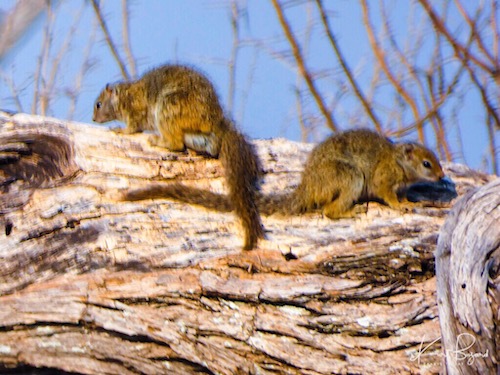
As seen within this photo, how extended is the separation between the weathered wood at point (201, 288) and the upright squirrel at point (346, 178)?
96 mm

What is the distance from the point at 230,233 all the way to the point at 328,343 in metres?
1.03

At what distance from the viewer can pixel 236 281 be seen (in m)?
4.30

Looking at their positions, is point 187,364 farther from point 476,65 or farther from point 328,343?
point 476,65

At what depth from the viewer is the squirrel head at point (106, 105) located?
22.9ft

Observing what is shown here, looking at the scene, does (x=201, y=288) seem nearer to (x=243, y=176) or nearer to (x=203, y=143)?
(x=243, y=176)

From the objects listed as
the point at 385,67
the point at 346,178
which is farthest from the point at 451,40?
the point at 346,178

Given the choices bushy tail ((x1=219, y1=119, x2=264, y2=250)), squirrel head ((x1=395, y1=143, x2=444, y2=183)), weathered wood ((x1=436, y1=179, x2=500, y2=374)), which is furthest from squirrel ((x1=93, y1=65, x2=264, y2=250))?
weathered wood ((x1=436, y1=179, x2=500, y2=374))

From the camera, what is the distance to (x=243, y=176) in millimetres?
5160

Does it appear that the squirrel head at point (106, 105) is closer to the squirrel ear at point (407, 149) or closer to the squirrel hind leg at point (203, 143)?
the squirrel hind leg at point (203, 143)

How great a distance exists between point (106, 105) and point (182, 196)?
2422 millimetres

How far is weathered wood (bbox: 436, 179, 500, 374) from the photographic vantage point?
3.39m

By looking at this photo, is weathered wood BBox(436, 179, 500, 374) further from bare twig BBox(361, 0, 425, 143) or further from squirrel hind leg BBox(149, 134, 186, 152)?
bare twig BBox(361, 0, 425, 143)

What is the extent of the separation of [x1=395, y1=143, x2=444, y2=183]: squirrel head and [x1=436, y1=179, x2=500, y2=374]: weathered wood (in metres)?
1.75

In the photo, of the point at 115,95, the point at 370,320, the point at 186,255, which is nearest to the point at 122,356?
the point at 186,255
